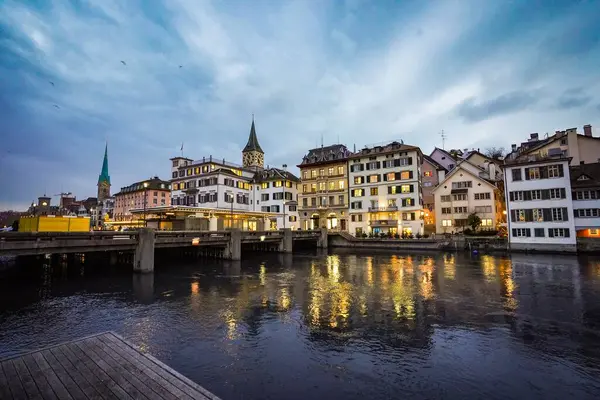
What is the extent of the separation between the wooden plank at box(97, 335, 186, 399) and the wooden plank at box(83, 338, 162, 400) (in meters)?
0.07

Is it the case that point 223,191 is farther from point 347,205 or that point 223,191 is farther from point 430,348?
point 430,348

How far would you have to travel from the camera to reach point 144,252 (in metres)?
31.0

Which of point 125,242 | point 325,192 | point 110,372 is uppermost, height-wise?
point 325,192

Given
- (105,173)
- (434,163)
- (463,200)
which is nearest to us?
(463,200)

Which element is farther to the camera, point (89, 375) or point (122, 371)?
point (122, 371)

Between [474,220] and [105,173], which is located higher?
[105,173]

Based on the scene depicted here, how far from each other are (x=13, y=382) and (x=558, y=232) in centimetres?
6247

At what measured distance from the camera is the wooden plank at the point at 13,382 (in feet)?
22.8

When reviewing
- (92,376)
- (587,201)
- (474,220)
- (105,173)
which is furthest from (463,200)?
(105,173)

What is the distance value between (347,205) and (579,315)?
55.5 m

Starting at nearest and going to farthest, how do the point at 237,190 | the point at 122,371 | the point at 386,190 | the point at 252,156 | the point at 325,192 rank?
the point at 122,371 < the point at 386,190 < the point at 325,192 < the point at 237,190 < the point at 252,156

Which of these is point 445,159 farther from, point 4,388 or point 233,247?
point 4,388

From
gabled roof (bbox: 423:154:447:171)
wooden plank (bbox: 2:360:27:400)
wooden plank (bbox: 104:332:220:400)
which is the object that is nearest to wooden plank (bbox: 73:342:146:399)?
wooden plank (bbox: 104:332:220:400)

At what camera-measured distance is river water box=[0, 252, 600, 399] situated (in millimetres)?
10391
